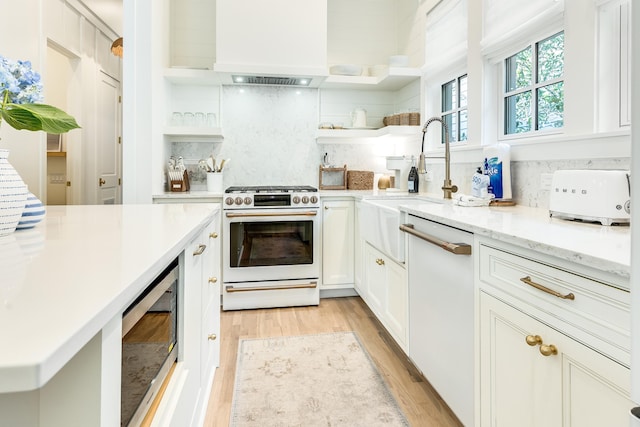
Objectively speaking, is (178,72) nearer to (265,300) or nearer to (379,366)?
(265,300)

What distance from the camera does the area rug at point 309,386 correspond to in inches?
69.7

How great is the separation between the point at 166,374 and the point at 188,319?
0.82 ft

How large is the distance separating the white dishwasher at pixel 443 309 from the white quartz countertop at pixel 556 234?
0.08 metres

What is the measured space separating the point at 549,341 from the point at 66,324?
1.10 m

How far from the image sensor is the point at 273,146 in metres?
3.92

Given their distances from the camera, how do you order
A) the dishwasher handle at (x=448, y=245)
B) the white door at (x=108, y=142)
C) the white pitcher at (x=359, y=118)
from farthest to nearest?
the white door at (x=108, y=142), the white pitcher at (x=359, y=118), the dishwasher handle at (x=448, y=245)

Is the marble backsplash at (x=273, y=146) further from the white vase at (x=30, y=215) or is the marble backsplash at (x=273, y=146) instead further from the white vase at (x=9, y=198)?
the white vase at (x=9, y=198)

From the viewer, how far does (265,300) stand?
10.9ft

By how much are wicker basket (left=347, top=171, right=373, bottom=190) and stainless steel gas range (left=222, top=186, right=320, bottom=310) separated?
0.75 meters

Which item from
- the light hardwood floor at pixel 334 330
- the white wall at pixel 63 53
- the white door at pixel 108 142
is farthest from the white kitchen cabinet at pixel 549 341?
the white door at pixel 108 142

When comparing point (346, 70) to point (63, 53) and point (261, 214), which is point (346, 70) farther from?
point (63, 53)

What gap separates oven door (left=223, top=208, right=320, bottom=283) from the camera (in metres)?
3.20

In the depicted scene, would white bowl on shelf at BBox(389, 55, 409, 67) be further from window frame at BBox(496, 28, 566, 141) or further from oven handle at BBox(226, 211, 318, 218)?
oven handle at BBox(226, 211, 318, 218)

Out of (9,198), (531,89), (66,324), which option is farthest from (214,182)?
(66,324)
